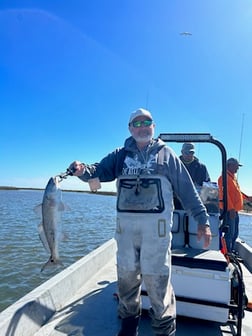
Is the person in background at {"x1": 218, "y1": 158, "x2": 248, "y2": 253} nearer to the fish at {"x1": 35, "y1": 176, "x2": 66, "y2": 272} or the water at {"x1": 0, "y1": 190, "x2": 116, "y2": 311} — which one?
the water at {"x1": 0, "y1": 190, "x2": 116, "y2": 311}

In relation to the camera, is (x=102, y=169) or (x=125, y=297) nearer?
(x=125, y=297)

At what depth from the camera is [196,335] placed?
9.25 feet

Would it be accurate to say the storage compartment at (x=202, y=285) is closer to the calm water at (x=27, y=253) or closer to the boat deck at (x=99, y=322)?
the boat deck at (x=99, y=322)

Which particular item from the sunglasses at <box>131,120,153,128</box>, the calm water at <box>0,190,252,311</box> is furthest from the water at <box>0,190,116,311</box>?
the sunglasses at <box>131,120,153,128</box>

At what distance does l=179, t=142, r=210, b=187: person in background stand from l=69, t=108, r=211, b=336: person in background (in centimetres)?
189

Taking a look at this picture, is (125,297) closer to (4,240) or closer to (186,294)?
(186,294)

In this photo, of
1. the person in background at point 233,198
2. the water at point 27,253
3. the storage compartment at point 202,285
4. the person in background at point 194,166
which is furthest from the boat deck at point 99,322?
the person in background at point 233,198

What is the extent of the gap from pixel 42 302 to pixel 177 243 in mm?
1599

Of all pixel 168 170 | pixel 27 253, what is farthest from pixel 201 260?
pixel 27 253

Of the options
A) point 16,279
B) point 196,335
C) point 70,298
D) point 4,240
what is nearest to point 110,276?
point 70,298

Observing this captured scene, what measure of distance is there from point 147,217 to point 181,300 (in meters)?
1.10

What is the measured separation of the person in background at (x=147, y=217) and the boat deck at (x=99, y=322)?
57cm

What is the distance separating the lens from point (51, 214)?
2406 millimetres

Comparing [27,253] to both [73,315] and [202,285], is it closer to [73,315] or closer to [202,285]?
[73,315]
